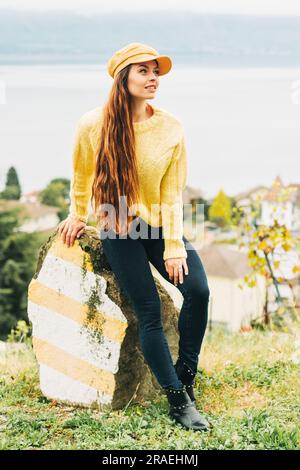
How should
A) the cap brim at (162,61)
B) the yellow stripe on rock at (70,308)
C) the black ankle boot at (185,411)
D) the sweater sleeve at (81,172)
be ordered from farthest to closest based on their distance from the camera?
the yellow stripe on rock at (70,308) < the sweater sleeve at (81,172) < the black ankle boot at (185,411) < the cap brim at (162,61)

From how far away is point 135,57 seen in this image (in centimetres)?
304

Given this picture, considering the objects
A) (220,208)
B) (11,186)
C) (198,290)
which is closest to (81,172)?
(198,290)

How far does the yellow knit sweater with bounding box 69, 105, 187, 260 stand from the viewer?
3.09m

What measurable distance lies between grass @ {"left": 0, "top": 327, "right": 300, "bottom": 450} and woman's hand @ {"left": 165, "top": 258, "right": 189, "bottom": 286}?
27.0 inches

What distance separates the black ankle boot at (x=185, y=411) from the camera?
3.13 meters

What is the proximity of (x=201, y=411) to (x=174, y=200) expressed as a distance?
1070mm

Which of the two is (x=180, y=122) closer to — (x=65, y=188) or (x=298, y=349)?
(x=298, y=349)

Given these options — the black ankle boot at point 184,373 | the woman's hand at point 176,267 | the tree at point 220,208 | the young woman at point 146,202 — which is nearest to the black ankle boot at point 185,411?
the young woman at point 146,202

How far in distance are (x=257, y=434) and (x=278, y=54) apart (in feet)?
8.65

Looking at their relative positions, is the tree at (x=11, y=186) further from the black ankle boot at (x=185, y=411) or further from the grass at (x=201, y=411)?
the black ankle boot at (x=185, y=411)

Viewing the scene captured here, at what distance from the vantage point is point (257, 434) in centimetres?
309

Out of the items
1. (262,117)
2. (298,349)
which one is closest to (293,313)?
(298,349)

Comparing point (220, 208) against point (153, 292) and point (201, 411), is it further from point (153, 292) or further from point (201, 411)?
point (153, 292)
